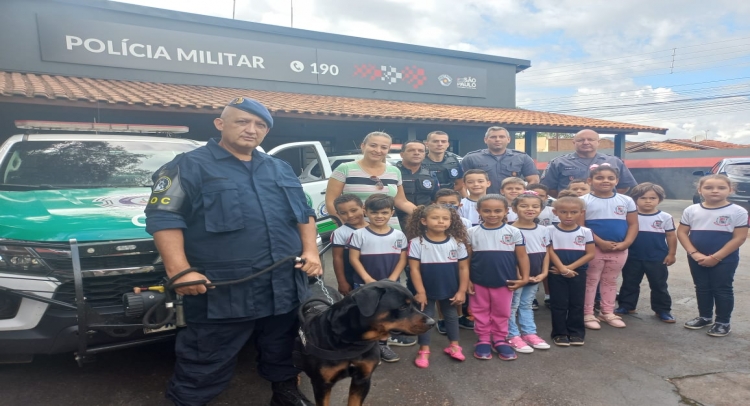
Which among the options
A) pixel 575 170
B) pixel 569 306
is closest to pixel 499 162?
pixel 575 170

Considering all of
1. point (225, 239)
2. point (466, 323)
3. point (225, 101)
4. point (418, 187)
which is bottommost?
point (466, 323)

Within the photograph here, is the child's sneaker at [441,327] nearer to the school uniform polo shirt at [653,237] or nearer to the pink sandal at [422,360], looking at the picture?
the pink sandal at [422,360]

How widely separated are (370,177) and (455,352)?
1.54 m

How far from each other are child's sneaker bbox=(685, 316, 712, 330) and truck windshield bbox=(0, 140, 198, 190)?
4.80 meters

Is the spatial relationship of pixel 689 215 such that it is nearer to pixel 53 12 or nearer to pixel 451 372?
pixel 451 372

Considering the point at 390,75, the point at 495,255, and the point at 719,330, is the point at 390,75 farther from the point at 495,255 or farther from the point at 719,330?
the point at 719,330

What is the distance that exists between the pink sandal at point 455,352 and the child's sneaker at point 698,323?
2.12m

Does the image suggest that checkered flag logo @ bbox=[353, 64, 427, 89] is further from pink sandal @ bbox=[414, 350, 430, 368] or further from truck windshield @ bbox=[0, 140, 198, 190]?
pink sandal @ bbox=[414, 350, 430, 368]

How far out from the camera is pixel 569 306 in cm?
366

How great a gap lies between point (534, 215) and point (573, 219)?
1.28ft

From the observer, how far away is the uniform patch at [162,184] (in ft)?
6.94

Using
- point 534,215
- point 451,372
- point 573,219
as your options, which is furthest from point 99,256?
point 573,219

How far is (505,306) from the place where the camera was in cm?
340

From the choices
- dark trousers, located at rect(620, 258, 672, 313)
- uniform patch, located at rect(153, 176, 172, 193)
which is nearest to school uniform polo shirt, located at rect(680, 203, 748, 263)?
dark trousers, located at rect(620, 258, 672, 313)
